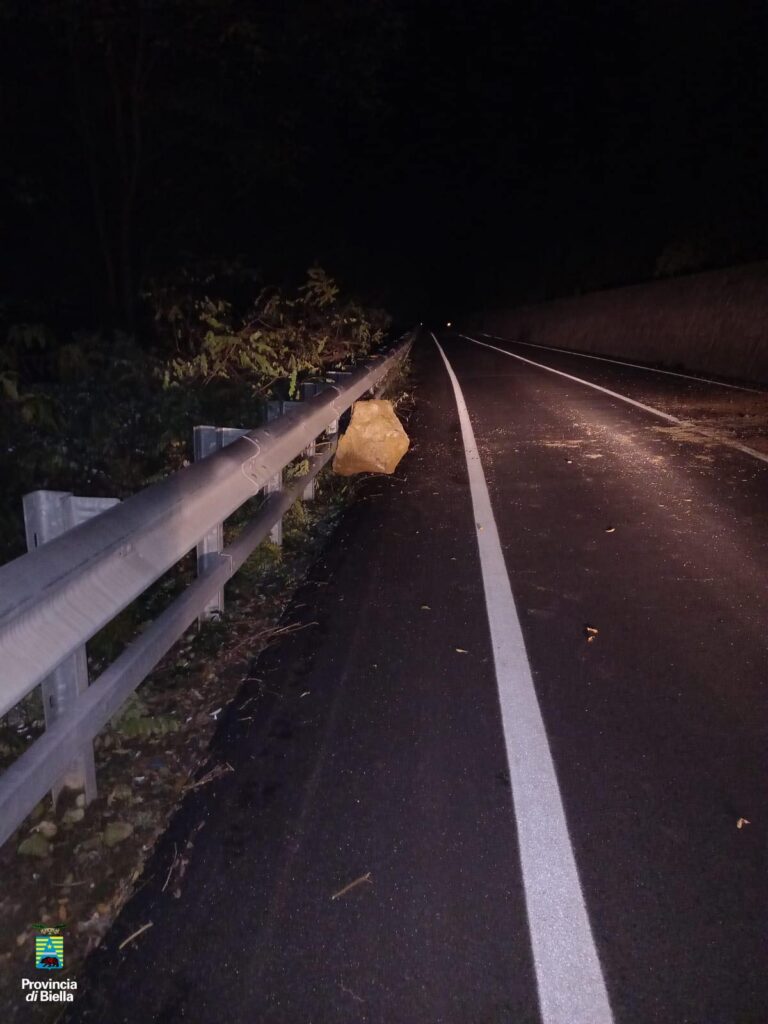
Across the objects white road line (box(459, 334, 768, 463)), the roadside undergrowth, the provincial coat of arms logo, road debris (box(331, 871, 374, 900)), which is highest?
white road line (box(459, 334, 768, 463))

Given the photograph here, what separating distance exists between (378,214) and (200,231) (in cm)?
4324

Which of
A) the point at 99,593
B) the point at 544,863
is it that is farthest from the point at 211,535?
the point at 544,863

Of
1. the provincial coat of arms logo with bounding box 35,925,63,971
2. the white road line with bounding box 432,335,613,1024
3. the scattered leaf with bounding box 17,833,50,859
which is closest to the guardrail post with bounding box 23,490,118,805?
the scattered leaf with bounding box 17,833,50,859

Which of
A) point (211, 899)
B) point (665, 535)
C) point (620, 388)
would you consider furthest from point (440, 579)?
point (620, 388)

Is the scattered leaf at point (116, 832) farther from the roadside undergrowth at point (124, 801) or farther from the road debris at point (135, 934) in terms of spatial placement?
the road debris at point (135, 934)

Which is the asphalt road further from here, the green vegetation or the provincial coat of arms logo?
the green vegetation

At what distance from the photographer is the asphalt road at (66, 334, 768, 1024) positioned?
89.4 inches

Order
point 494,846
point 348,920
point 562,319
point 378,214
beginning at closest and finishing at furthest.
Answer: point 348,920 → point 494,846 → point 562,319 → point 378,214

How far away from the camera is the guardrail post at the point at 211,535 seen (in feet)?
13.7

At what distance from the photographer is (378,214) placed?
2325 inches

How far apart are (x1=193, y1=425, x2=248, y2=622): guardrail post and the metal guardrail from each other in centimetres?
2

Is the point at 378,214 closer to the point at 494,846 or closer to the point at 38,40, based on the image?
the point at 38,40

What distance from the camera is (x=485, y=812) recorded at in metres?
2.96

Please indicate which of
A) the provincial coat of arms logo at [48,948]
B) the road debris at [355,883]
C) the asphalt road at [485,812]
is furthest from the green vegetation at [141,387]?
the road debris at [355,883]
